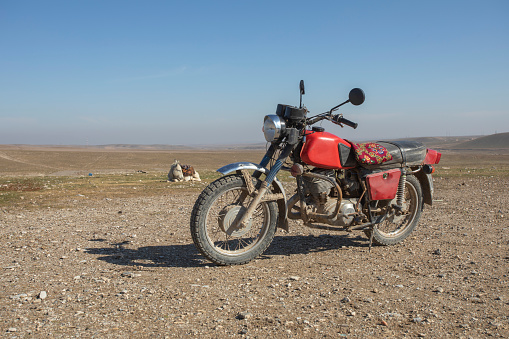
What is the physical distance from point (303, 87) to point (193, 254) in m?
2.58

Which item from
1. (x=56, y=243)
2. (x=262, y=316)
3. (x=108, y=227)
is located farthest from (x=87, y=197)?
(x=262, y=316)

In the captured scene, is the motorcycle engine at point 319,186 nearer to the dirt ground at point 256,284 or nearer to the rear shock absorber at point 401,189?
the dirt ground at point 256,284

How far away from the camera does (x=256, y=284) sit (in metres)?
4.24

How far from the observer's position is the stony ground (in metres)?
3.26

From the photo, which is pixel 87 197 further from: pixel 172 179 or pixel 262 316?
pixel 262 316

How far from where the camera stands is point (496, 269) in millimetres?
4688

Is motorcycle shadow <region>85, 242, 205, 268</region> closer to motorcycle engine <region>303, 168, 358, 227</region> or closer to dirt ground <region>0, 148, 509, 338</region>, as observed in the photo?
dirt ground <region>0, 148, 509, 338</region>

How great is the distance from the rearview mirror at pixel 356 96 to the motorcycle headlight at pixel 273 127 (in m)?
0.88

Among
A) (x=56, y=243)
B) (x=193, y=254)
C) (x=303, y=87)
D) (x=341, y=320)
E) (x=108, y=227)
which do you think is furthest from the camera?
(x=108, y=227)

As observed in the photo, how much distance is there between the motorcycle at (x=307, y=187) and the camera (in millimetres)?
4785

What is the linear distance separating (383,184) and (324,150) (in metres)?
1.01

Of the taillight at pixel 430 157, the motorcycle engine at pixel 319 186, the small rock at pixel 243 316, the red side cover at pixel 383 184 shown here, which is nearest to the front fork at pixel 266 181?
the motorcycle engine at pixel 319 186

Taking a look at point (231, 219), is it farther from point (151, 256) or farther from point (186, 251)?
point (151, 256)

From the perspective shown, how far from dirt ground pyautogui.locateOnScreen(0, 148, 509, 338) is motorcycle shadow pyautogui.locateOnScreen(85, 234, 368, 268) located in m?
0.02
